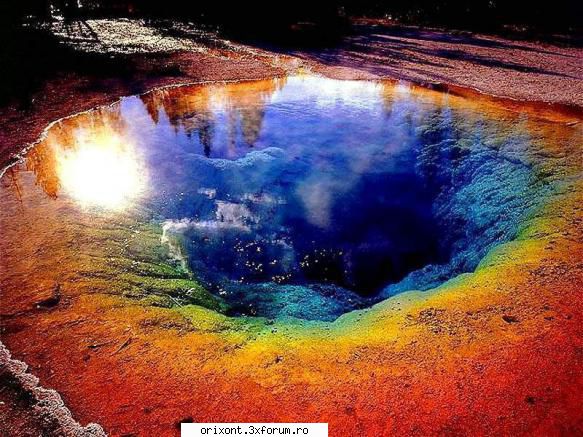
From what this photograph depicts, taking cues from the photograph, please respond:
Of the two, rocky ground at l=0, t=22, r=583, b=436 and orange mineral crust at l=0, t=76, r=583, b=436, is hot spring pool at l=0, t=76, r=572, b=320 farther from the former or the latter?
rocky ground at l=0, t=22, r=583, b=436

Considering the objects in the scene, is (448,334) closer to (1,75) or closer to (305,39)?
(1,75)

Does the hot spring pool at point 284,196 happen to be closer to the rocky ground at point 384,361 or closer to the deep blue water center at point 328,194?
the deep blue water center at point 328,194

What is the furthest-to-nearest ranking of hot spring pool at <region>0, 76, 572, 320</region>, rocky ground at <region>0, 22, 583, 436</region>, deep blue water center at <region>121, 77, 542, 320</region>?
deep blue water center at <region>121, 77, 542, 320</region> → hot spring pool at <region>0, 76, 572, 320</region> → rocky ground at <region>0, 22, 583, 436</region>

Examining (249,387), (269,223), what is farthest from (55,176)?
(249,387)

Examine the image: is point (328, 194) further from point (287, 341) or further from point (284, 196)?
point (287, 341)

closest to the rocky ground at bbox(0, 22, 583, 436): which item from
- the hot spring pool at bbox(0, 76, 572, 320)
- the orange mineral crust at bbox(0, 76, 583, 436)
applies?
the orange mineral crust at bbox(0, 76, 583, 436)

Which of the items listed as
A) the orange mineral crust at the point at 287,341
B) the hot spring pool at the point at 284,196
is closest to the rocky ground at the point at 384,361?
the orange mineral crust at the point at 287,341
